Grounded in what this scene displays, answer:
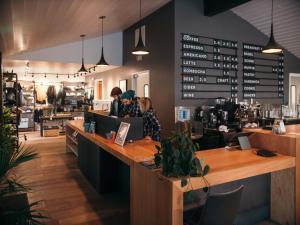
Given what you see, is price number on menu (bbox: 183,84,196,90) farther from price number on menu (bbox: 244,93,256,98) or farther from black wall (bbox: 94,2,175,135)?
price number on menu (bbox: 244,93,256,98)

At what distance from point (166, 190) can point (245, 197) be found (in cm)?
146

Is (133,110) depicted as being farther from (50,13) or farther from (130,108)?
(50,13)

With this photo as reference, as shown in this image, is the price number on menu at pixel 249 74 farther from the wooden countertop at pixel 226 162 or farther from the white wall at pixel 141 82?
the wooden countertop at pixel 226 162

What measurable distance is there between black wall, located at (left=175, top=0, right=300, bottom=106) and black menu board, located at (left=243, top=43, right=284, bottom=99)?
0.58ft

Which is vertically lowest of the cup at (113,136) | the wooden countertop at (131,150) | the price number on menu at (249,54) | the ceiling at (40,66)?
the wooden countertop at (131,150)

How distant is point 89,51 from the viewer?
7816 mm

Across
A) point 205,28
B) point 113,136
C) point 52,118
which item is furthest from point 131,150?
point 52,118

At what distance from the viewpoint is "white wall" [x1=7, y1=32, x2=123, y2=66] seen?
7.42 m

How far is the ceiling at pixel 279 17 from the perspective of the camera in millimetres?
5220

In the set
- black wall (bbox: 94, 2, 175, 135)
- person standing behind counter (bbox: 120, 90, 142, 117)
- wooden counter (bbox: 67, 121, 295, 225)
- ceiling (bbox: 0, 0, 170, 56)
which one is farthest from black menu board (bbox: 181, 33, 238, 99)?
wooden counter (bbox: 67, 121, 295, 225)

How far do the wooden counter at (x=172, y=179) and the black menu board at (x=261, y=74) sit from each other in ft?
12.5

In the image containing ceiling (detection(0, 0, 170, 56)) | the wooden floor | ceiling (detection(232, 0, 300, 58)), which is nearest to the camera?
ceiling (detection(0, 0, 170, 56))

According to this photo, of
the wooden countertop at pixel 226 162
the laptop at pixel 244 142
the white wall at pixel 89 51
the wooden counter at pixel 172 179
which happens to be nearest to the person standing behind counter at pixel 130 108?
the wooden countertop at pixel 226 162

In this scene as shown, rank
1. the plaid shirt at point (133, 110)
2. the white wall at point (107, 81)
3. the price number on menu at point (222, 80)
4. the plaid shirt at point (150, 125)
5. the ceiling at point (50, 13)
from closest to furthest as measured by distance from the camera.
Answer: the ceiling at point (50, 13) < the plaid shirt at point (150, 125) < the plaid shirt at point (133, 110) < the price number on menu at point (222, 80) < the white wall at point (107, 81)
